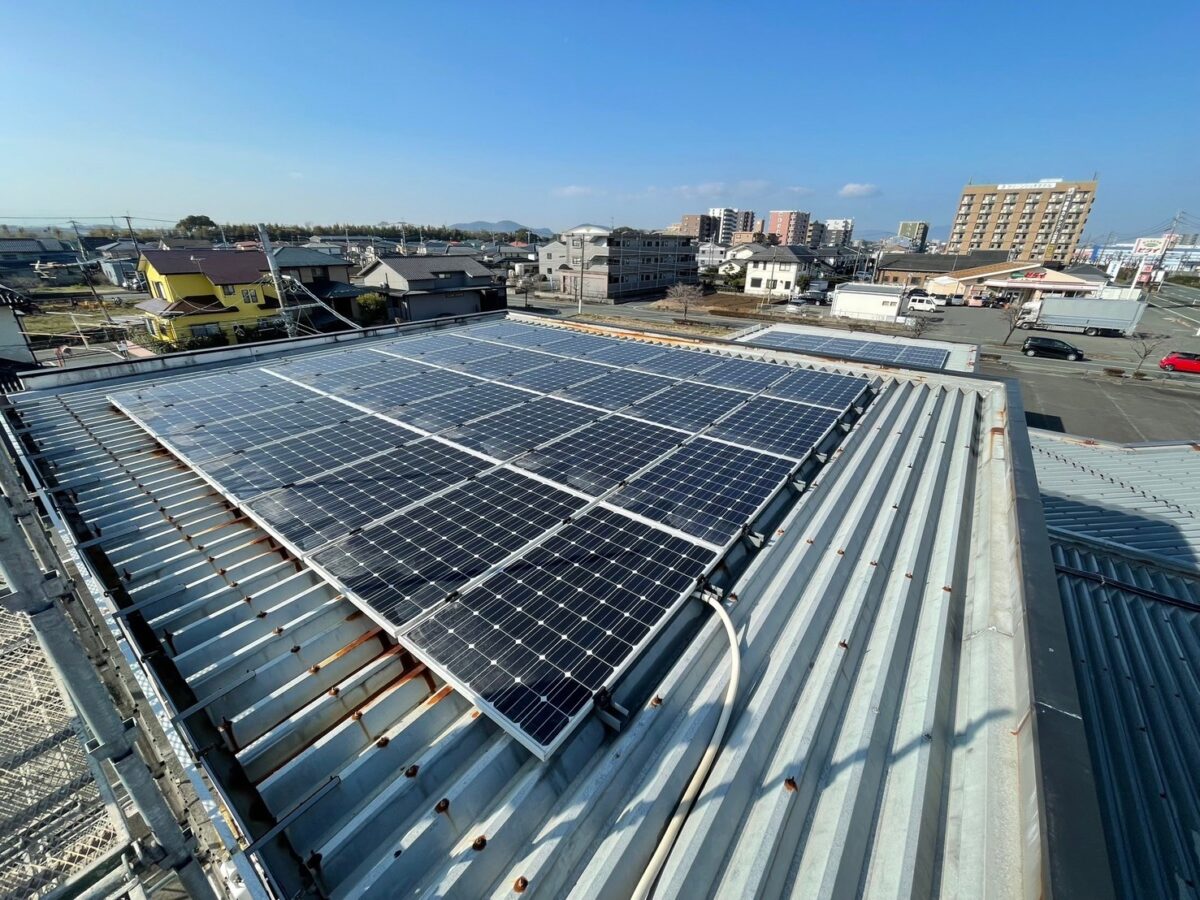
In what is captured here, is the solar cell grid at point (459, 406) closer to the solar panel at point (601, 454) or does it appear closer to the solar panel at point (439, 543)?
the solar panel at point (601, 454)

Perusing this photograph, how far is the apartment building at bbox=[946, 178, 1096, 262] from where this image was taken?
108625 mm

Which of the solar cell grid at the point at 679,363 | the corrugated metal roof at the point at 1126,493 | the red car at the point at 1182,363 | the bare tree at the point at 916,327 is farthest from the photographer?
the bare tree at the point at 916,327

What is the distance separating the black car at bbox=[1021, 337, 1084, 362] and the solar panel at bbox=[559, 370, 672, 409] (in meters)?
48.1

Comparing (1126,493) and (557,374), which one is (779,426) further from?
(1126,493)

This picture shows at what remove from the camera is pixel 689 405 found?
46.2 feet

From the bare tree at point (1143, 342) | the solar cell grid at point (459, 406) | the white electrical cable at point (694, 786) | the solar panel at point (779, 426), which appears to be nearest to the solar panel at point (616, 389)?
the solar cell grid at point (459, 406)

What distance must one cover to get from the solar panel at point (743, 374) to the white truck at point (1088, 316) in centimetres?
5372

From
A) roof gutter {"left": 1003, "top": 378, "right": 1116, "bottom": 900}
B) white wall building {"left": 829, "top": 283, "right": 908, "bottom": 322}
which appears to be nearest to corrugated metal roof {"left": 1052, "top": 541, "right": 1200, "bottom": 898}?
roof gutter {"left": 1003, "top": 378, "right": 1116, "bottom": 900}

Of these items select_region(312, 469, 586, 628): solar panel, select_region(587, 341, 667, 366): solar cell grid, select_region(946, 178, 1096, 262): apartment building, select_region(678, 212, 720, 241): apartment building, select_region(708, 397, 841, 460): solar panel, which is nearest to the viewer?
select_region(312, 469, 586, 628): solar panel

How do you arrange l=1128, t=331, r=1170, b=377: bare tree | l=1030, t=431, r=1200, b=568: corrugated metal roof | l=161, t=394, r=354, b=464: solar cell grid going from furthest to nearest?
l=1128, t=331, r=1170, b=377: bare tree
l=1030, t=431, r=1200, b=568: corrugated metal roof
l=161, t=394, r=354, b=464: solar cell grid

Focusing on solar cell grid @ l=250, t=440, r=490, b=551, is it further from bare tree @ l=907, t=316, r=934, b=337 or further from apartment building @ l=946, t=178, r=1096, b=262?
apartment building @ l=946, t=178, r=1096, b=262

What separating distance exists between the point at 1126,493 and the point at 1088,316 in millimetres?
60070

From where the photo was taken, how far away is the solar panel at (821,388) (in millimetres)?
14609

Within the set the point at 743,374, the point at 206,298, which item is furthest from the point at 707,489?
the point at 206,298
